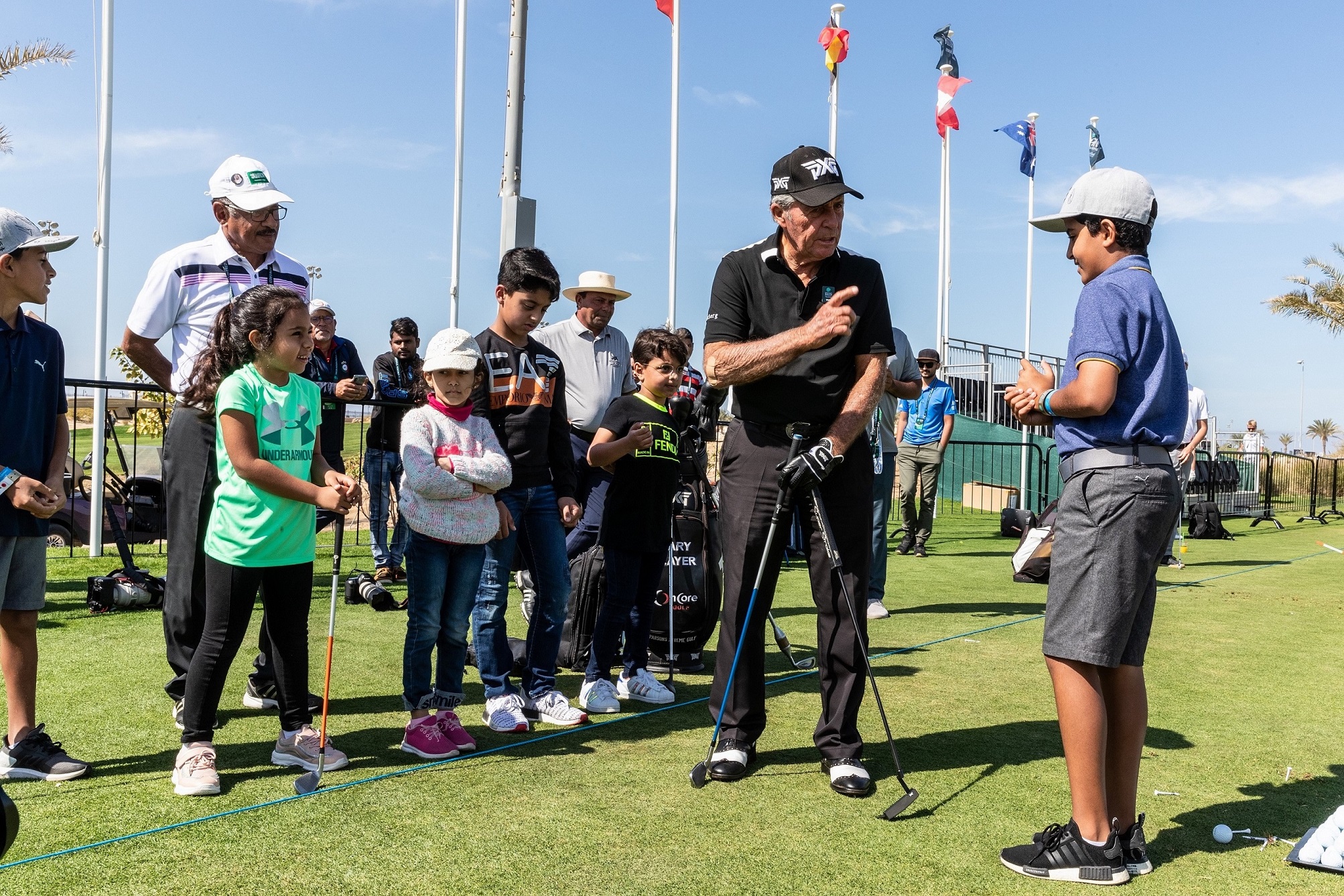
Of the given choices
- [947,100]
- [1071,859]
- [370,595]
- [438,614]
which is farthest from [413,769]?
[947,100]

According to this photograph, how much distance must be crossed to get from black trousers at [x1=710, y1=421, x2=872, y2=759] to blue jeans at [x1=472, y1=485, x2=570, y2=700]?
0.89 m

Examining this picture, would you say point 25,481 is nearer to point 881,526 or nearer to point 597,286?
point 597,286

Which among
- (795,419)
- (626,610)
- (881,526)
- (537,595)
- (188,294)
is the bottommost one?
(626,610)

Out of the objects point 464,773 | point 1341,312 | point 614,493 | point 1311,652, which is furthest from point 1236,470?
point 464,773

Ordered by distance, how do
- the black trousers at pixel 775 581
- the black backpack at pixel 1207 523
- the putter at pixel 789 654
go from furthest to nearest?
the black backpack at pixel 1207 523
the putter at pixel 789 654
the black trousers at pixel 775 581

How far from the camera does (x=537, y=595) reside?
455 centimetres

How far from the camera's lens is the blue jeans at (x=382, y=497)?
26.9 feet

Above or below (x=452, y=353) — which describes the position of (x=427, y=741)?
below

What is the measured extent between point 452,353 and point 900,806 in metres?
2.23

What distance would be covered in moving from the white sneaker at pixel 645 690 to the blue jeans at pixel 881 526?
8.04 ft

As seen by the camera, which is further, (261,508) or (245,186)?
(245,186)

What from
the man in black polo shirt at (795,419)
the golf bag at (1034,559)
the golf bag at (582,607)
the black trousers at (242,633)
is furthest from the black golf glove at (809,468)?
the golf bag at (1034,559)

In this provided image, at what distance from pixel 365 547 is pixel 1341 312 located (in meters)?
22.9

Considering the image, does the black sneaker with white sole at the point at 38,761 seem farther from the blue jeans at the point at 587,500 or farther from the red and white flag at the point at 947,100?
the red and white flag at the point at 947,100
